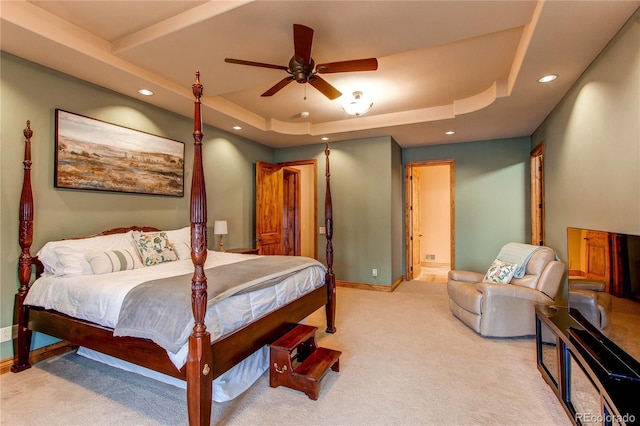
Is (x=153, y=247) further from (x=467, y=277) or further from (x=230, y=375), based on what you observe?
(x=467, y=277)

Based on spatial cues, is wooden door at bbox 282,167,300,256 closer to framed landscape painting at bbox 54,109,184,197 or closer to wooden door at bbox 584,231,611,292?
framed landscape painting at bbox 54,109,184,197

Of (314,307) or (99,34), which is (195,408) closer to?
(314,307)

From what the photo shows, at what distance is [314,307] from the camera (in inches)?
120

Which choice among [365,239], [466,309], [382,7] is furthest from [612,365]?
[365,239]

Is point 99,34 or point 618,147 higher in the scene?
point 99,34

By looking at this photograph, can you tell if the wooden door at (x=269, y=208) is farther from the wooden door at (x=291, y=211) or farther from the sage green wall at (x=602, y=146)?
the sage green wall at (x=602, y=146)

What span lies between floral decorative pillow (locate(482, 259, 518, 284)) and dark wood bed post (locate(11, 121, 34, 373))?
15.0 feet

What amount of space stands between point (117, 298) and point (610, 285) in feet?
10.2

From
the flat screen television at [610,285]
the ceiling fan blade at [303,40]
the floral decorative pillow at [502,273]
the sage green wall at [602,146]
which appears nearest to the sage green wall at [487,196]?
the sage green wall at [602,146]

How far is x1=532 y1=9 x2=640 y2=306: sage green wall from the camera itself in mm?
2029

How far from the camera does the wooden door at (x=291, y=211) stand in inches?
260

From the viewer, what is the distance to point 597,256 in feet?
6.40

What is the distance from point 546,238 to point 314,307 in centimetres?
334

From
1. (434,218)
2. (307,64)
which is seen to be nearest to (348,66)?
(307,64)
